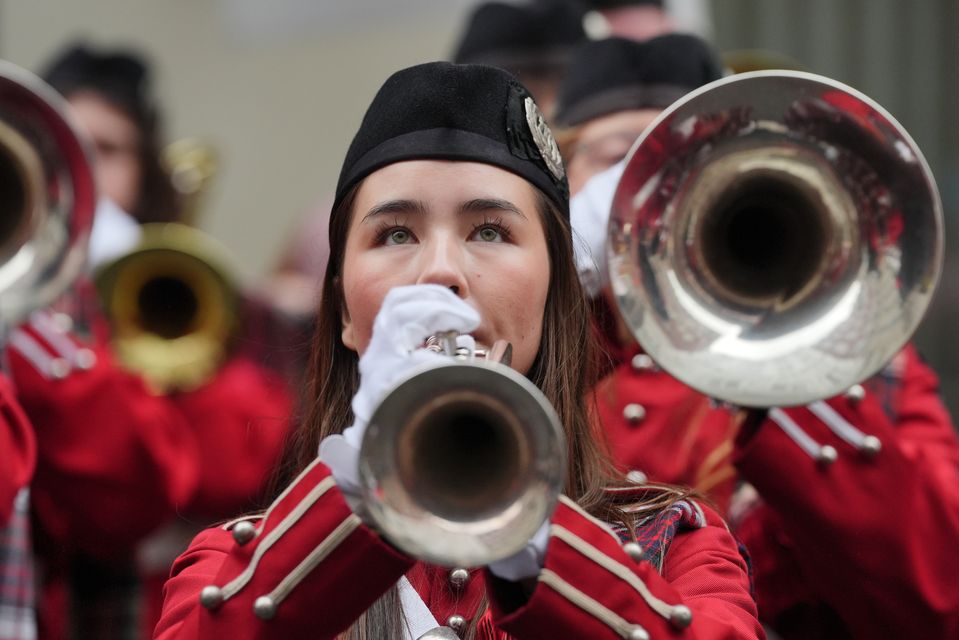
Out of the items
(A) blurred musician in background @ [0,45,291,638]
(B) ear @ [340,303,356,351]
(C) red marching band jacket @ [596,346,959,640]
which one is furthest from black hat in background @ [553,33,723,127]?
(B) ear @ [340,303,356,351]

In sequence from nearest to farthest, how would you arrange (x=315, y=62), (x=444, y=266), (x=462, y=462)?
1. (x=462, y=462)
2. (x=444, y=266)
3. (x=315, y=62)

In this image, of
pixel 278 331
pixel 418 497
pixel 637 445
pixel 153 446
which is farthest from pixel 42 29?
pixel 418 497

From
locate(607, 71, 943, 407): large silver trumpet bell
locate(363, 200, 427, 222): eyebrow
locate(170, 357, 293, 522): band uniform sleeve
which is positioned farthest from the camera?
locate(170, 357, 293, 522): band uniform sleeve

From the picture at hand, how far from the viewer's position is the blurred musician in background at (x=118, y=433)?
14.6ft

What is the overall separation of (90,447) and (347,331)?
186 cm

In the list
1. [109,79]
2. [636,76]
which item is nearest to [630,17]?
[636,76]

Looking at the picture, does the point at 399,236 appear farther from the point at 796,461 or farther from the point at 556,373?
the point at 796,461

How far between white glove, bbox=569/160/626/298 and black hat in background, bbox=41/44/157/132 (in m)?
2.36

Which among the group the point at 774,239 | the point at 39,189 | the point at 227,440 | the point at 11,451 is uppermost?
the point at 774,239

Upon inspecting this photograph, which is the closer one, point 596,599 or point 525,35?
point 596,599

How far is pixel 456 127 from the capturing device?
272 centimetres

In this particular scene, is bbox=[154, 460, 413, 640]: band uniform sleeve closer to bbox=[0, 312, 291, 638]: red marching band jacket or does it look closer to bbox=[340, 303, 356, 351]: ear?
bbox=[340, 303, 356, 351]: ear

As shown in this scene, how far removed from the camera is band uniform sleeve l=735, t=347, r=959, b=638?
3295 mm

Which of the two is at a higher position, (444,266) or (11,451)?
(444,266)
